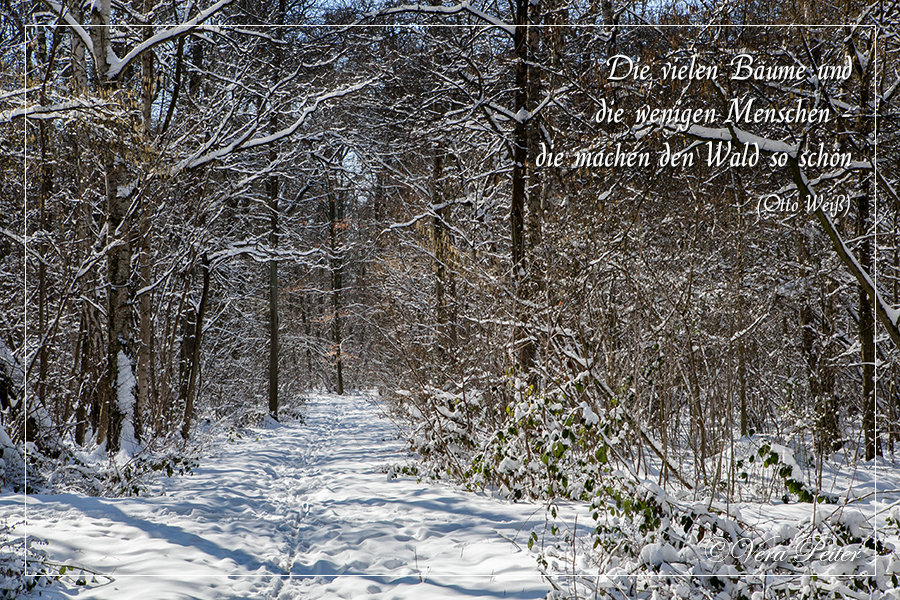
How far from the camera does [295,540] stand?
206 inches

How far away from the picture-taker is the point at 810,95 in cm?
695

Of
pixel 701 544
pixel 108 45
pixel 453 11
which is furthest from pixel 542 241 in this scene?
pixel 108 45

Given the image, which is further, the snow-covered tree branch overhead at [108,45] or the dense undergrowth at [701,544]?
the snow-covered tree branch overhead at [108,45]

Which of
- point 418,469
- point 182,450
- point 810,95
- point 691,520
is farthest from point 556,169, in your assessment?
point 182,450

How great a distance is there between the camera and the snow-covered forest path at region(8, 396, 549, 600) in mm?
3846

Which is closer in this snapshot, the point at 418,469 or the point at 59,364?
the point at 418,469

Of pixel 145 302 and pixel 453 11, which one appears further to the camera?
pixel 145 302

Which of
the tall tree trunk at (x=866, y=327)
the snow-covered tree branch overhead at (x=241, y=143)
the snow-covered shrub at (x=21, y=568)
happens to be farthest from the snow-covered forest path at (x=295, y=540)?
the tall tree trunk at (x=866, y=327)

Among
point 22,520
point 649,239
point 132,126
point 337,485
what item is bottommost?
point 337,485

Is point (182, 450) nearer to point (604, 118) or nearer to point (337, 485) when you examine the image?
point (337, 485)

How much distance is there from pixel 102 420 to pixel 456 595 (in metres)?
6.64

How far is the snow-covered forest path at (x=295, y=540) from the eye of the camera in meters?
3.85

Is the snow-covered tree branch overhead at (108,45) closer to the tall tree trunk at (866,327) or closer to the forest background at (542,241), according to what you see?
the forest background at (542,241)

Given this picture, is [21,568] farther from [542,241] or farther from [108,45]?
[108,45]
